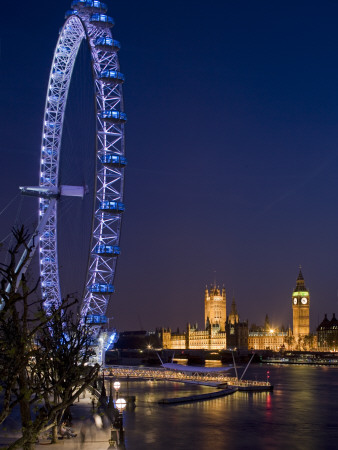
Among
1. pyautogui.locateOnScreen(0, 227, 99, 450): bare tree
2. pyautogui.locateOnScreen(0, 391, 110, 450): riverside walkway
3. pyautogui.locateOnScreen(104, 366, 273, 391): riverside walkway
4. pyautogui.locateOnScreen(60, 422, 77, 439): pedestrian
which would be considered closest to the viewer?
pyautogui.locateOnScreen(0, 227, 99, 450): bare tree

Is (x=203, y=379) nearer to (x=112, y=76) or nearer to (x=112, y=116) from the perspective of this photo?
(x=112, y=116)

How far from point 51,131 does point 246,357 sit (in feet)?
439

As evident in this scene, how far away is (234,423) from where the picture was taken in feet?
115

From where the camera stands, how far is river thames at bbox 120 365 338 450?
94.1 feet

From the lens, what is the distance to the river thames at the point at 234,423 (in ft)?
94.1

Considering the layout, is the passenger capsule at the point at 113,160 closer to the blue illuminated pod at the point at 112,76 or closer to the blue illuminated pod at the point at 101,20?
the blue illuminated pod at the point at 112,76

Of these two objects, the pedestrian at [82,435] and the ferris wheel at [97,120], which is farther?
the ferris wheel at [97,120]

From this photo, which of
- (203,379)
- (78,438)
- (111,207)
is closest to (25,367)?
(78,438)

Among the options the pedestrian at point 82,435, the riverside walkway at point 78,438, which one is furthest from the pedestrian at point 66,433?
the pedestrian at point 82,435

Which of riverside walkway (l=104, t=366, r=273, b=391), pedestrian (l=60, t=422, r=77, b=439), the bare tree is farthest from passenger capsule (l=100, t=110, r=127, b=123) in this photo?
pedestrian (l=60, t=422, r=77, b=439)

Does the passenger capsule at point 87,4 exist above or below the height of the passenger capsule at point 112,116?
→ above

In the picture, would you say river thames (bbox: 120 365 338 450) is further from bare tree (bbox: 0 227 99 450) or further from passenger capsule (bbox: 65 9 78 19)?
passenger capsule (bbox: 65 9 78 19)

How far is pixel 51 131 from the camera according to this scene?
132 ft

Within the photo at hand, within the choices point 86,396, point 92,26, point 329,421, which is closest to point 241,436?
point 329,421
